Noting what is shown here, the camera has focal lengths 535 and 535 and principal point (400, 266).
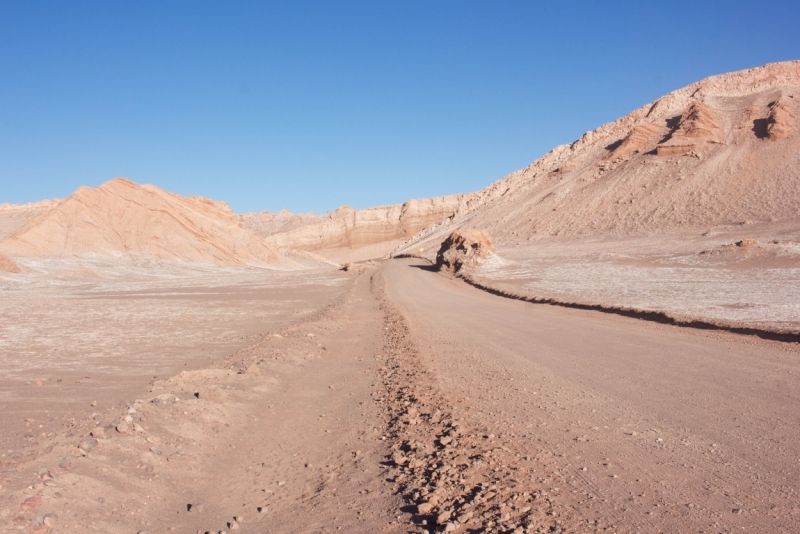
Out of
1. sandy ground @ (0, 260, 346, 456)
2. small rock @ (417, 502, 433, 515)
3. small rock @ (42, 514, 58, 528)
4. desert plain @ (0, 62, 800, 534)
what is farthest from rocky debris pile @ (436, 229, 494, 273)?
Result: small rock @ (42, 514, 58, 528)

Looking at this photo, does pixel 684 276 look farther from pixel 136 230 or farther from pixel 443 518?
pixel 136 230

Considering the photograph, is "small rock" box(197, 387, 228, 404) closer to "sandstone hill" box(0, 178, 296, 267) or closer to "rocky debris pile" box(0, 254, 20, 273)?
"rocky debris pile" box(0, 254, 20, 273)

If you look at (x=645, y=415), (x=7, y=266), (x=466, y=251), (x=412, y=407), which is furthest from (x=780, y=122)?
(x=7, y=266)

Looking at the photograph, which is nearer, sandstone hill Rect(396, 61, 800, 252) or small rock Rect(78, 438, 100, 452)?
small rock Rect(78, 438, 100, 452)

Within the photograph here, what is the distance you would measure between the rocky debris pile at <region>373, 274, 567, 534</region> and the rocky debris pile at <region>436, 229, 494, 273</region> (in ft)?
99.5

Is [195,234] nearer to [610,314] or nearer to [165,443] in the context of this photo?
[610,314]

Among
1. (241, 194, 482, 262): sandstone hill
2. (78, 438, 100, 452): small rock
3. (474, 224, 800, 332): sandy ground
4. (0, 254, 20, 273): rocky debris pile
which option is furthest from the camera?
(241, 194, 482, 262): sandstone hill

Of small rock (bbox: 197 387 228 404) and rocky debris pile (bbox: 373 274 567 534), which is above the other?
small rock (bbox: 197 387 228 404)

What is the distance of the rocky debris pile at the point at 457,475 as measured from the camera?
12.8 feet

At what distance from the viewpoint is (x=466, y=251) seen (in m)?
38.1

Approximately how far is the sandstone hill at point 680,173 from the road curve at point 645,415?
42.2 m

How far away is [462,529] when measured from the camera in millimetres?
3807

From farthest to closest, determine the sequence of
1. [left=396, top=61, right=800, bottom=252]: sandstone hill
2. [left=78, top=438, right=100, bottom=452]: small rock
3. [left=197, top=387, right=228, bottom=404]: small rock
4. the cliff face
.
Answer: the cliff face, [left=396, top=61, right=800, bottom=252]: sandstone hill, [left=197, top=387, right=228, bottom=404]: small rock, [left=78, top=438, right=100, bottom=452]: small rock

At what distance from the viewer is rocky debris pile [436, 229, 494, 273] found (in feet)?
122
